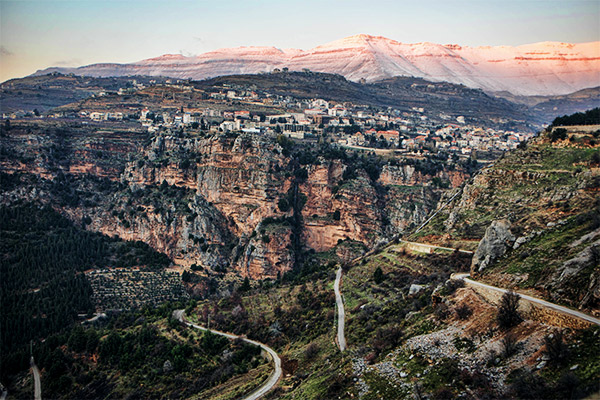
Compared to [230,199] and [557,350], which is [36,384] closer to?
[230,199]

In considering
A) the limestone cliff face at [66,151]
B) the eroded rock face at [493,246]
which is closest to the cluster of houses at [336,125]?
the limestone cliff face at [66,151]

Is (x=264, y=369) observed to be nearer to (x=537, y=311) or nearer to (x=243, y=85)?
(x=537, y=311)

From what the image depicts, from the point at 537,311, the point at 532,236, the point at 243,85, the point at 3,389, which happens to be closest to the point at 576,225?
the point at 532,236

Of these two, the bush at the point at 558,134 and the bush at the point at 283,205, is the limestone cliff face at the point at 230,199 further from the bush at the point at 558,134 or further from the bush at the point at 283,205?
the bush at the point at 558,134

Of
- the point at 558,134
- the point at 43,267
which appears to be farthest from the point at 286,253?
the point at 558,134

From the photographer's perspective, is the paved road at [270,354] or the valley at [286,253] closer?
the valley at [286,253]

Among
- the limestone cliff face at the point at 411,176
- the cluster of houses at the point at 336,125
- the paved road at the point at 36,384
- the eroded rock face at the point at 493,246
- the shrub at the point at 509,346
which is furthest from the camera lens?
the cluster of houses at the point at 336,125
